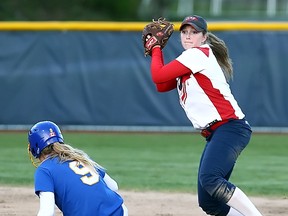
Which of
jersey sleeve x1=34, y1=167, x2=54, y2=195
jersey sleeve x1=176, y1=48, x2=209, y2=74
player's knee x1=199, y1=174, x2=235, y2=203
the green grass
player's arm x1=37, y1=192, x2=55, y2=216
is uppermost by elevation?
jersey sleeve x1=176, y1=48, x2=209, y2=74

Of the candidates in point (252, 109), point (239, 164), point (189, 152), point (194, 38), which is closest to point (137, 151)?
point (189, 152)

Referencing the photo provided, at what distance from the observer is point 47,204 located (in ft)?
16.5

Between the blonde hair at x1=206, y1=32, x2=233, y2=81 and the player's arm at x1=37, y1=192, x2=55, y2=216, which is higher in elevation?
the blonde hair at x1=206, y1=32, x2=233, y2=81

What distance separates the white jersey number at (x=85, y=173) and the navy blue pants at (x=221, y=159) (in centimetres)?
105

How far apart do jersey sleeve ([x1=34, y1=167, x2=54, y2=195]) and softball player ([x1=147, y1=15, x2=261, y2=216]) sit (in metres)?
1.30

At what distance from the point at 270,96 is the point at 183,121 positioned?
60.3 inches

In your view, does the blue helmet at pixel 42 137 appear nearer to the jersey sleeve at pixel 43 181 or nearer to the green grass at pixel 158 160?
the jersey sleeve at pixel 43 181

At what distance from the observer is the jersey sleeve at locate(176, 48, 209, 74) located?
6113mm

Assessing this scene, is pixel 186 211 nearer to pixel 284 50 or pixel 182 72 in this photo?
pixel 182 72

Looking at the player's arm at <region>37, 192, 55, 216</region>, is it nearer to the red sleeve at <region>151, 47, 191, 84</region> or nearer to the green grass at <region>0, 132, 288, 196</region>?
the red sleeve at <region>151, 47, 191, 84</region>

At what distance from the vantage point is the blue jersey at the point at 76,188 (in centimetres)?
515

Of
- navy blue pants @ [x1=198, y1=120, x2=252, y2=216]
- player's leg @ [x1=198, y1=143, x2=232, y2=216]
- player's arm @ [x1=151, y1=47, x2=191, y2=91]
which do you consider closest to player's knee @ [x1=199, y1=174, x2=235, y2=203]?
navy blue pants @ [x1=198, y1=120, x2=252, y2=216]

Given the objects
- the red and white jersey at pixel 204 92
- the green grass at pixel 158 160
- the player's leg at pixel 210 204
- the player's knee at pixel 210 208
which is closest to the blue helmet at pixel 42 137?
the red and white jersey at pixel 204 92

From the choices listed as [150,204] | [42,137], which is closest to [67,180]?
[42,137]
